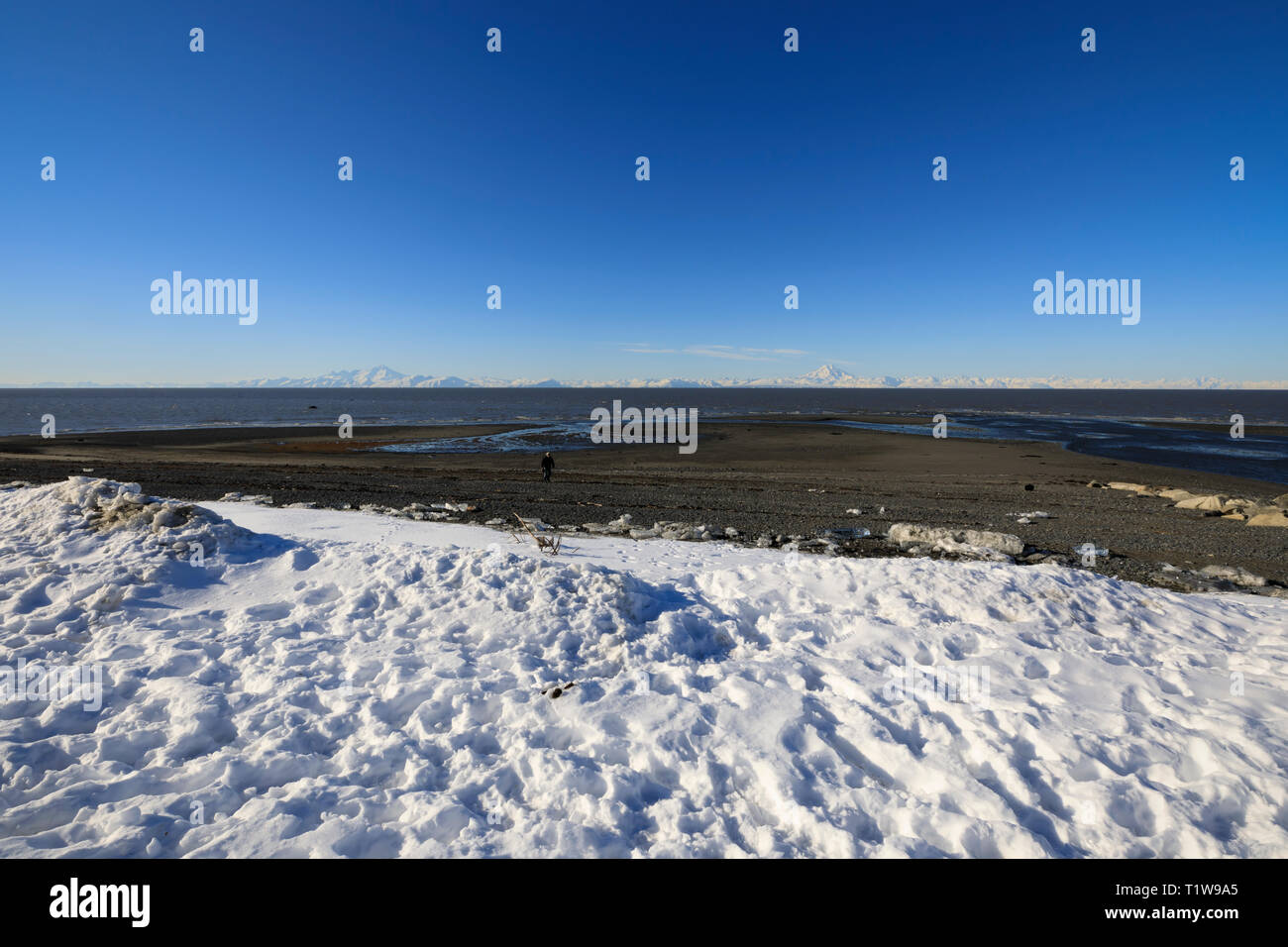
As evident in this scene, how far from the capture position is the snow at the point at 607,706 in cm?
495

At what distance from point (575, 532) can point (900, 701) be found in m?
10.6

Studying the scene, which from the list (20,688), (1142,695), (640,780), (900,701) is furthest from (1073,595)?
(20,688)

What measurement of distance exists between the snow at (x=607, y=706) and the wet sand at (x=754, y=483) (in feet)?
21.9

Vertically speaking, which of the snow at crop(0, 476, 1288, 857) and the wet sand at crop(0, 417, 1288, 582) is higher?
the wet sand at crop(0, 417, 1288, 582)

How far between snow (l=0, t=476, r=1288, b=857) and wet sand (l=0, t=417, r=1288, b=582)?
6661mm

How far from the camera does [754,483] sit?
2945cm

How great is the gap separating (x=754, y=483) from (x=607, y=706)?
23.7 metres

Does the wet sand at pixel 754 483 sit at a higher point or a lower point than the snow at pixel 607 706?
higher

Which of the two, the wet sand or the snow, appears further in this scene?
the wet sand

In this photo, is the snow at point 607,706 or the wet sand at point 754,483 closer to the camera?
the snow at point 607,706

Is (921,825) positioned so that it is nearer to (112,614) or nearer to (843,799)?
(843,799)

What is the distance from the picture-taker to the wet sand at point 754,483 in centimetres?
1805

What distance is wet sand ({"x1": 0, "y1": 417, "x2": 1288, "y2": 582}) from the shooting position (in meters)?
18.0

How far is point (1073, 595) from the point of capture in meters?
9.98
